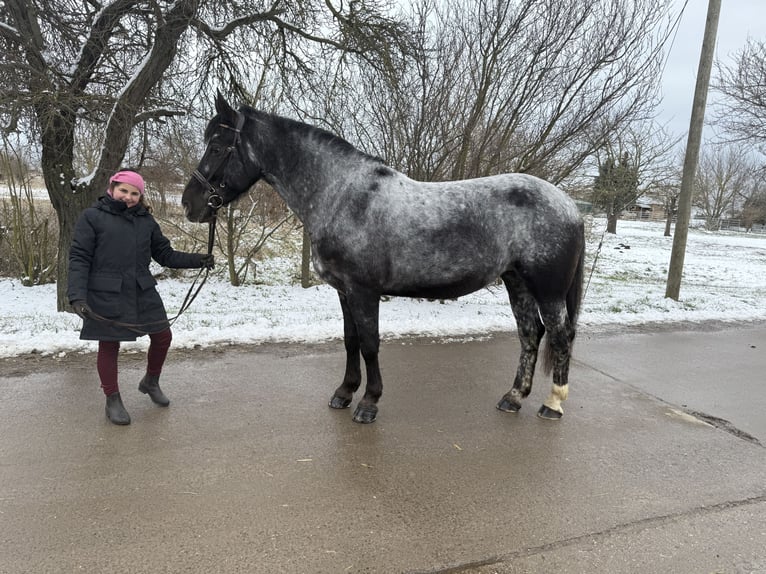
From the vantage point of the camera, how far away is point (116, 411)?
3334 mm

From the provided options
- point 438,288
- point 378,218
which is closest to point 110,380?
point 378,218

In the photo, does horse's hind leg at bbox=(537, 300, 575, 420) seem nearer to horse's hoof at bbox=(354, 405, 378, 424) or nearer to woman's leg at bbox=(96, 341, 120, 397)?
horse's hoof at bbox=(354, 405, 378, 424)

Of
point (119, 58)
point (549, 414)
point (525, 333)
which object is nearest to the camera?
point (549, 414)

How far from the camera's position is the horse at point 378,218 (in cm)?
332

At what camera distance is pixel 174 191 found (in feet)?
33.9

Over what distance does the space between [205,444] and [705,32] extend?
10.2m

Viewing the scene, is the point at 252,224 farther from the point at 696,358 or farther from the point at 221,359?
the point at 696,358

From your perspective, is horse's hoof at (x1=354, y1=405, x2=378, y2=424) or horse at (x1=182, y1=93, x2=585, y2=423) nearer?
horse at (x1=182, y1=93, x2=585, y2=423)

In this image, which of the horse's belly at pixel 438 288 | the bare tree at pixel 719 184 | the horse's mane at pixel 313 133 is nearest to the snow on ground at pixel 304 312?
the horse's belly at pixel 438 288

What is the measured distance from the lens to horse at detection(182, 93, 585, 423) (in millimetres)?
3322

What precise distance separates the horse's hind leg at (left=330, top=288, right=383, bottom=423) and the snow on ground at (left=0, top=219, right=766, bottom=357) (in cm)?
187

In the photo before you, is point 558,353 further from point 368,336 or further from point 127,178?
point 127,178

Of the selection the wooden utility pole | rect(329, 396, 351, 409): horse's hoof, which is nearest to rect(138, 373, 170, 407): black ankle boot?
rect(329, 396, 351, 409): horse's hoof

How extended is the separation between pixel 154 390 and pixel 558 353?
3.09 metres
